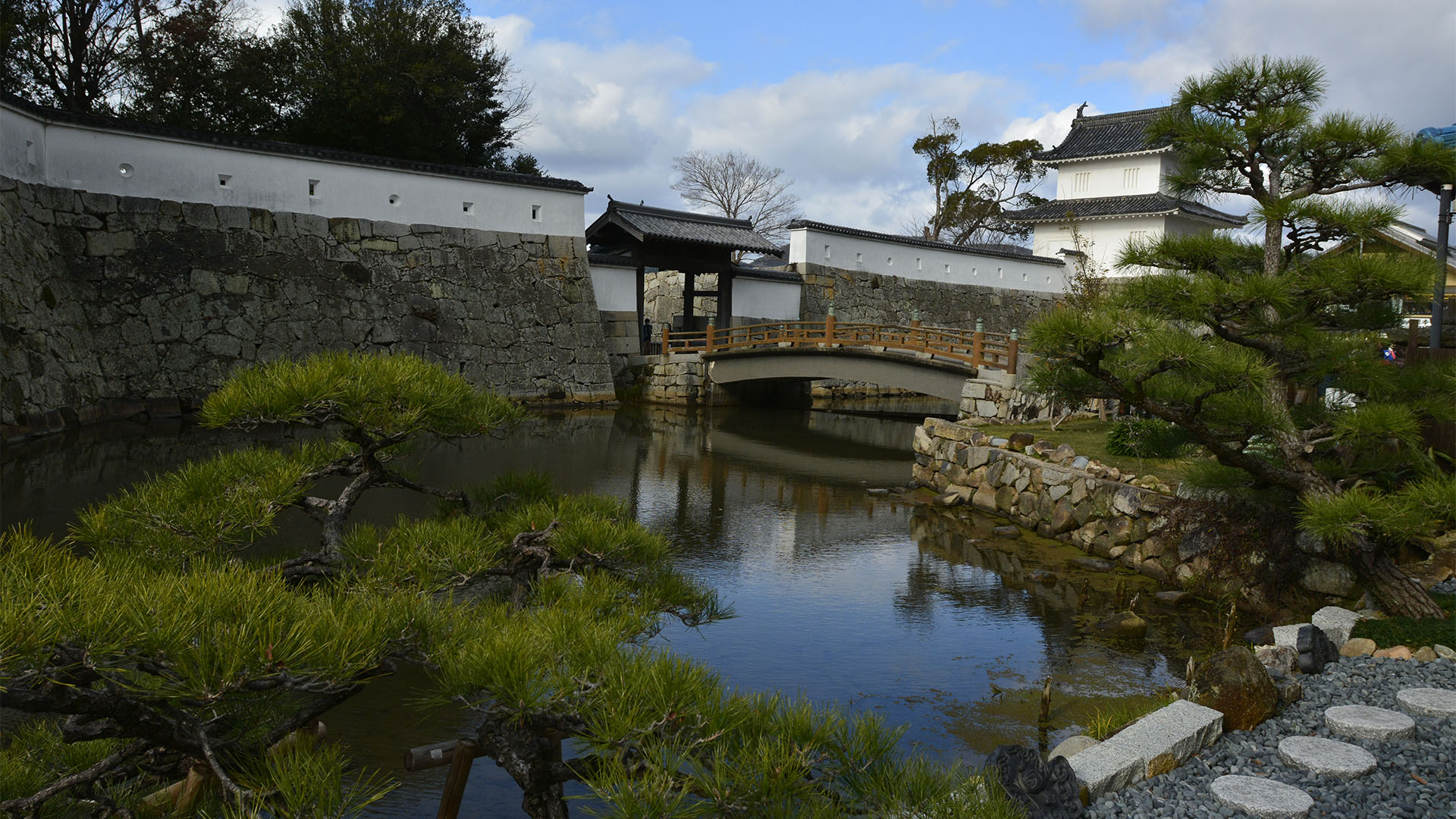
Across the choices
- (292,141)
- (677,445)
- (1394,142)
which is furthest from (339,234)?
(1394,142)

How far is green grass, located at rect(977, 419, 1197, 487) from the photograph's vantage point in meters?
8.82

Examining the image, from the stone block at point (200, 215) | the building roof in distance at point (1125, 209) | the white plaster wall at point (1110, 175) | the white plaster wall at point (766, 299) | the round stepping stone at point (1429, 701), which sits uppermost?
the white plaster wall at point (1110, 175)

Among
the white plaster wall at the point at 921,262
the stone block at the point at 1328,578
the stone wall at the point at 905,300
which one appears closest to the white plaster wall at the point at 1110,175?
the white plaster wall at the point at 921,262

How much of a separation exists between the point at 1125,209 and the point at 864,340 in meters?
10.1

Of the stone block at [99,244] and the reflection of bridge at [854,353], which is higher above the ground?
the stone block at [99,244]

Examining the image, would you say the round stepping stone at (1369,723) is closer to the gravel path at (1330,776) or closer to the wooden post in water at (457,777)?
the gravel path at (1330,776)

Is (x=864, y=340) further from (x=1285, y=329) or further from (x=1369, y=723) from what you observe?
(x=1369, y=723)

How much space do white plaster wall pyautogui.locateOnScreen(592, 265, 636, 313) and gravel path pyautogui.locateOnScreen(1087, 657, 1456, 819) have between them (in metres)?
16.4

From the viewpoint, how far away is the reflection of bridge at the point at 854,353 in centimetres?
1503

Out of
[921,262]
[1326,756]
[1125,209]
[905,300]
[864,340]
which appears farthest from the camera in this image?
[921,262]

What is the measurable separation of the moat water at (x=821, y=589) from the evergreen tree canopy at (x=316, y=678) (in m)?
1.09

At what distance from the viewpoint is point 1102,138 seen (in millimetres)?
24000

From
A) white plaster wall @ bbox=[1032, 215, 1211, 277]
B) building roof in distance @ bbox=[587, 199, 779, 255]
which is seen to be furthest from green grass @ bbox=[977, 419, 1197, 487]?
white plaster wall @ bbox=[1032, 215, 1211, 277]

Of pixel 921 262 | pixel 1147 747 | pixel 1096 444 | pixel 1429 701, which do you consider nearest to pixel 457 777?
pixel 1147 747
